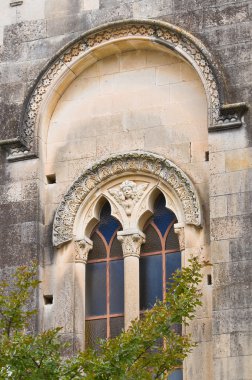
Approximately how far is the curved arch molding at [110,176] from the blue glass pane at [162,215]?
1.49 ft

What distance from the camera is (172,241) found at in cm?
2512

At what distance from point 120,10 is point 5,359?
27.2 feet

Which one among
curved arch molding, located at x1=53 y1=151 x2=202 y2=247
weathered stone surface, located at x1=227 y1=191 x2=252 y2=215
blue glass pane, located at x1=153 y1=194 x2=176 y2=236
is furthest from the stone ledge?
blue glass pane, located at x1=153 y1=194 x2=176 y2=236

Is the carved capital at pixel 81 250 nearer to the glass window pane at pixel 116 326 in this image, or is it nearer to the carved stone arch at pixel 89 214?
the carved stone arch at pixel 89 214

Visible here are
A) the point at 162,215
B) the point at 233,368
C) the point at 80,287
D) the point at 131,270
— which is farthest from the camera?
the point at 162,215

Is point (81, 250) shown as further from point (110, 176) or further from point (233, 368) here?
point (233, 368)

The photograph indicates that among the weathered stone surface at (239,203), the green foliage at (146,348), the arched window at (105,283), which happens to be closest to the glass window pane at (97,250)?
the arched window at (105,283)

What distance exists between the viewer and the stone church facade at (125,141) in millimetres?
24250

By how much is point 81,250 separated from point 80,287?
2.27 feet

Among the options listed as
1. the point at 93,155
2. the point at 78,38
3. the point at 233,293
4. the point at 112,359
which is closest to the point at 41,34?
the point at 78,38

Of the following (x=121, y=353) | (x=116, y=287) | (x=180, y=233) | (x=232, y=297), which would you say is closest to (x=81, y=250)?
(x=116, y=287)

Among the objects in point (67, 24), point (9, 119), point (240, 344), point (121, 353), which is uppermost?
point (67, 24)

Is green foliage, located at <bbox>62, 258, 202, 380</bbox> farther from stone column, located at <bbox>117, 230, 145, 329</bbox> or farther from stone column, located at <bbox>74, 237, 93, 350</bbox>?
stone column, located at <bbox>74, 237, 93, 350</bbox>

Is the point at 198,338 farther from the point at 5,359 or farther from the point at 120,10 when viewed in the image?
the point at 120,10
